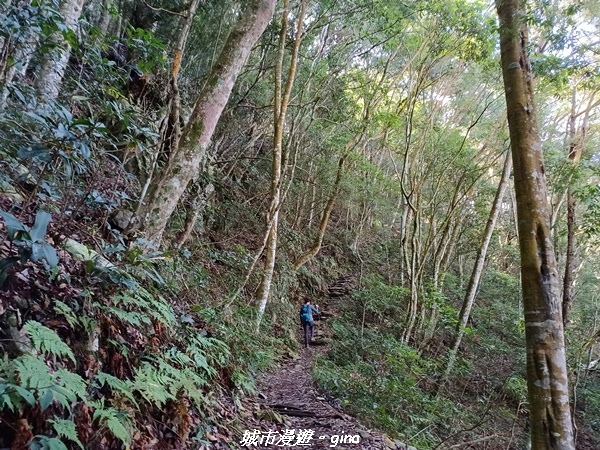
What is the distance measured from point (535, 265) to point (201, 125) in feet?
12.5

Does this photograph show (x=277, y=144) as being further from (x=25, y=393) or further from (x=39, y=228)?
(x=25, y=393)

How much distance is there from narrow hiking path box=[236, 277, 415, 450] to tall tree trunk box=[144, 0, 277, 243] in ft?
8.17

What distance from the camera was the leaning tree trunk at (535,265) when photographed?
3.15m

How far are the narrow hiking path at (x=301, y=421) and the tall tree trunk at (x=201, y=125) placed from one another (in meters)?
2.49

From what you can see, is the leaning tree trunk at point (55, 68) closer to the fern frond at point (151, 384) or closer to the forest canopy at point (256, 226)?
the forest canopy at point (256, 226)

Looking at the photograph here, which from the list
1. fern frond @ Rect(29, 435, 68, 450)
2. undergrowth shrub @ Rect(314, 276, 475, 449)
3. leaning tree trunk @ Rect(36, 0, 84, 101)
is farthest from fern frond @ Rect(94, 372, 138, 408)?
undergrowth shrub @ Rect(314, 276, 475, 449)

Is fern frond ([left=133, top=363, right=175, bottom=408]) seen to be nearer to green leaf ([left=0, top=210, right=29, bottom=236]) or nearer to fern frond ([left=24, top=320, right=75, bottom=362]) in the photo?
fern frond ([left=24, top=320, right=75, bottom=362])

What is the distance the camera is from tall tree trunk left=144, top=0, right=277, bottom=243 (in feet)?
13.6

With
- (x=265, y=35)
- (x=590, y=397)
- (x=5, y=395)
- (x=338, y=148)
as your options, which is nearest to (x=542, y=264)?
(x=5, y=395)

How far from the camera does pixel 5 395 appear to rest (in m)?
1.58

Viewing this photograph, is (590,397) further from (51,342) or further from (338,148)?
(51,342)

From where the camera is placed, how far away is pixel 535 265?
11.4ft

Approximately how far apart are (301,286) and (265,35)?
8906mm

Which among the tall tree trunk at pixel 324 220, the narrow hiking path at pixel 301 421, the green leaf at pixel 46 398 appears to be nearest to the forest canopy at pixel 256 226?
the green leaf at pixel 46 398
